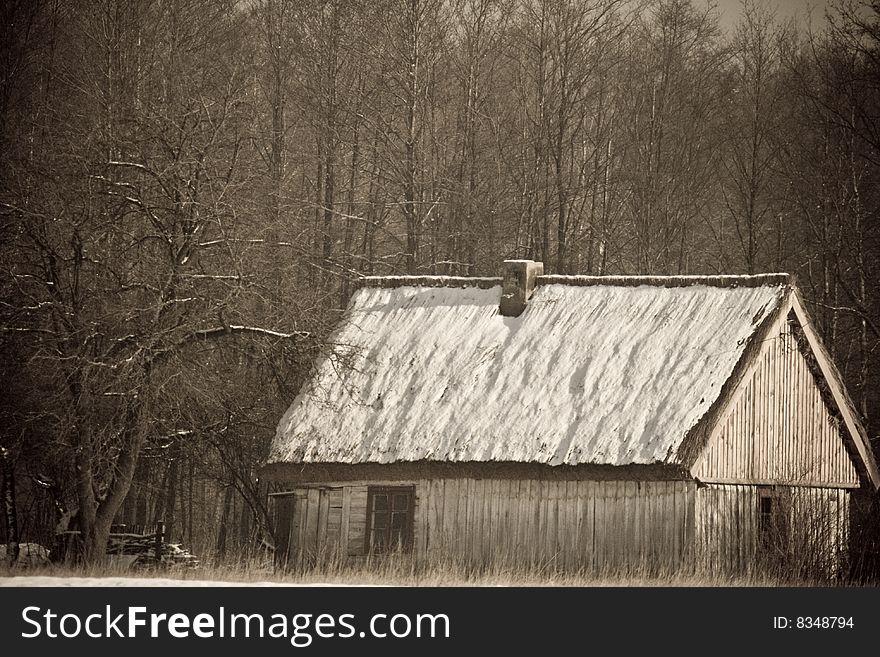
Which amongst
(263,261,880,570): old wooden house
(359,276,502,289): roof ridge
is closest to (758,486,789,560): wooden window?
(263,261,880,570): old wooden house

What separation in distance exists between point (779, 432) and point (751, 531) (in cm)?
222

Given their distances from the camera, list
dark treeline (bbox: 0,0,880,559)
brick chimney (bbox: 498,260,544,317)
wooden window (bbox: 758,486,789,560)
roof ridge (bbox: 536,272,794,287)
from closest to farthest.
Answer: wooden window (bbox: 758,486,789,560), dark treeline (bbox: 0,0,880,559), roof ridge (bbox: 536,272,794,287), brick chimney (bbox: 498,260,544,317)

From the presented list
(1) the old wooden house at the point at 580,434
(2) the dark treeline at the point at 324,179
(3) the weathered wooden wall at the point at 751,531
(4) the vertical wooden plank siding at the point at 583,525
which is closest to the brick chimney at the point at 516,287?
(1) the old wooden house at the point at 580,434

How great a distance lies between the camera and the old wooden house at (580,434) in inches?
1107

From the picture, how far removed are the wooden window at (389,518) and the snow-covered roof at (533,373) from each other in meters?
0.83

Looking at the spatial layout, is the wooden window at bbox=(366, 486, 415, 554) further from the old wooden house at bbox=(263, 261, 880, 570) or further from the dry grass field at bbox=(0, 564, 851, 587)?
the dry grass field at bbox=(0, 564, 851, 587)

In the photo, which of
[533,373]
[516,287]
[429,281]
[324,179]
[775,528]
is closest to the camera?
[775,528]

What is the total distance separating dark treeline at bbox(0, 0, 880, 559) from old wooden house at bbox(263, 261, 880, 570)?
6.08 feet

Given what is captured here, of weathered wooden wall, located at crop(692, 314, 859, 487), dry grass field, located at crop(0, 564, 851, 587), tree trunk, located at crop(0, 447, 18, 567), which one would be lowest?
dry grass field, located at crop(0, 564, 851, 587)

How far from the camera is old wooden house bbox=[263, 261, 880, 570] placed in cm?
2811

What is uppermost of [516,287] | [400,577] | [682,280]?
[682,280]

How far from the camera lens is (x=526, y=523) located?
28906 millimetres

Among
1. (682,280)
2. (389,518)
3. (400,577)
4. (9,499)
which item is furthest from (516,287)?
(9,499)

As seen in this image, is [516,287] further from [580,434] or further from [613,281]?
[580,434]
